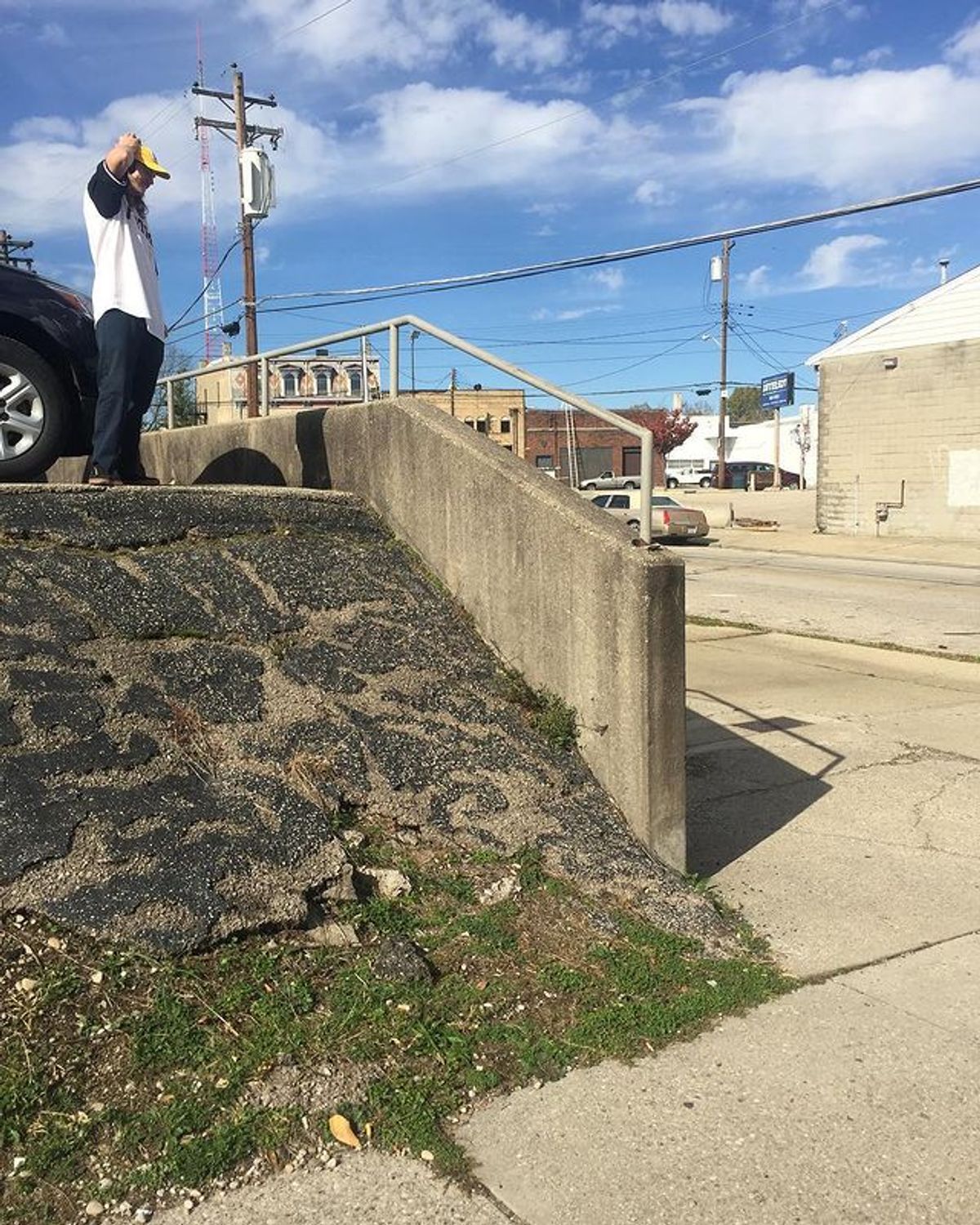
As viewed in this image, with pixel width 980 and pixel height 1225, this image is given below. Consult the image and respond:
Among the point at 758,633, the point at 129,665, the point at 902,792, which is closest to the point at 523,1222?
the point at 129,665

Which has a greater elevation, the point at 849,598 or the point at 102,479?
the point at 102,479

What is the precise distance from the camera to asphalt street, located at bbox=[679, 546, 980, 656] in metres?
13.1

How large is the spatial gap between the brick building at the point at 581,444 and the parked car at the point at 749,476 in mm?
5145

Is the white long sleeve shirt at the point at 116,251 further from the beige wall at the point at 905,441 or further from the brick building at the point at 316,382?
the beige wall at the point at 905,441

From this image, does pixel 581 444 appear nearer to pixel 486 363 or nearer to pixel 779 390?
pixel 779 390

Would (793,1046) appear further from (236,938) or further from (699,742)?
(699,742)

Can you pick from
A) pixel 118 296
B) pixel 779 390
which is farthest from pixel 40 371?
pixel 779 390

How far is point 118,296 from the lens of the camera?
18.6ft

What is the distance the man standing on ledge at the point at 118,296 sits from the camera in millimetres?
5551

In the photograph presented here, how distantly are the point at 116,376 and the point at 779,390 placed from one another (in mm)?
50675

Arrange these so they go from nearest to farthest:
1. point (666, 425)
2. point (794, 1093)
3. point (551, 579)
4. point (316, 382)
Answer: point (794, 1093) → point (551, 579) → point (316, 382) → point (666, 425)

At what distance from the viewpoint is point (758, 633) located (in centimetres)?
1274

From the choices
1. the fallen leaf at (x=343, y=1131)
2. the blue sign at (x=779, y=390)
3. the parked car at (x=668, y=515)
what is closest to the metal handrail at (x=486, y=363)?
the fallen leaf at (x=343, y=1131)

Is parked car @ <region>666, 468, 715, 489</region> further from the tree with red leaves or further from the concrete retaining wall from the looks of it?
the concrete retaining wall
